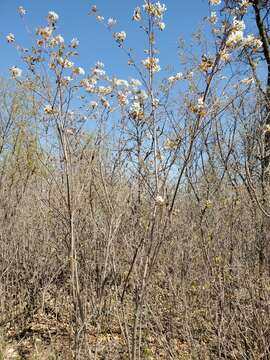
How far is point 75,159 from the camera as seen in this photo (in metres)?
3.38

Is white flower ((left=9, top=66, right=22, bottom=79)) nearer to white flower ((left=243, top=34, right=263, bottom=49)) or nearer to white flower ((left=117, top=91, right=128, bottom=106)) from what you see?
white flower ((left=117, top=91, right=128, bottom=106))

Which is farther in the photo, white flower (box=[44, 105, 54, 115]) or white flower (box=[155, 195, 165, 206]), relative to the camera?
white flower (box=[44, 105, 54, 115])

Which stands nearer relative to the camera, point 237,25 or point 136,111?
point 237,25

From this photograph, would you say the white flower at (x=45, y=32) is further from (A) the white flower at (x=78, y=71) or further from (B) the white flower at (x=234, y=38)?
(B) the white flower at (x=234, y=38)

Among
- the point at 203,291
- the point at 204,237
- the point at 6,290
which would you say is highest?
the point at 204,237

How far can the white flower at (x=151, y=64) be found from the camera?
2531 millimetres

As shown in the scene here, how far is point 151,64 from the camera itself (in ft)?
8.34

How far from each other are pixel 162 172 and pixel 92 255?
2066 millimetres

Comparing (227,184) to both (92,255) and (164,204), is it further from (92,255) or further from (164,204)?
(164,204)

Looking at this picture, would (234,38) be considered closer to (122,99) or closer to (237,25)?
(237,25)

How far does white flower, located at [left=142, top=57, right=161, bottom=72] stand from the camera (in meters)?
2.53

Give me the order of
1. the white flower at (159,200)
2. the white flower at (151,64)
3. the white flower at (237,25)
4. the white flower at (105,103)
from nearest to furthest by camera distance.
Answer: the white flower at (237,25)
the white flower at (159,200)
the white flower at (151,64)
the white flower at (105,103)

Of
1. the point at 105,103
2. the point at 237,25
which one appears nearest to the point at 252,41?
the point at 237,25

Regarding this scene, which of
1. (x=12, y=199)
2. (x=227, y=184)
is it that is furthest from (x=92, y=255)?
(x=227, y=184)
